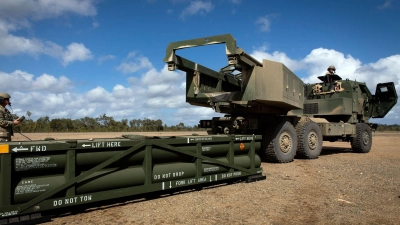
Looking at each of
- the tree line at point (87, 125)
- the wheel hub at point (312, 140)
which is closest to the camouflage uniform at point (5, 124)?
the wheel hub at point (312, 140)

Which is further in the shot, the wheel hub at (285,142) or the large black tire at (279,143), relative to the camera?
the wheel hub at (285,142)

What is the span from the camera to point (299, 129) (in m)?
9.69

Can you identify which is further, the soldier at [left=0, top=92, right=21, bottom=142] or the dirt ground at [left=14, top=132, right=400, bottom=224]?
the soldier at [left=0, top=92, right=21, bottom=142]

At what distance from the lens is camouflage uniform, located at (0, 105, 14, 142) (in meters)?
4.97

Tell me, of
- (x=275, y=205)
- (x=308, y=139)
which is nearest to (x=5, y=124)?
(x=275, y=205)

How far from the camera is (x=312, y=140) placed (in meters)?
10.1

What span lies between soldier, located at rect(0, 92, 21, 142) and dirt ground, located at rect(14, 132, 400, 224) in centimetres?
195

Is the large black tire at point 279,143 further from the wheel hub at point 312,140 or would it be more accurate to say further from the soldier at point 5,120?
the soldier at point 5,120

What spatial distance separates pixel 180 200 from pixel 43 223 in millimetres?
1956

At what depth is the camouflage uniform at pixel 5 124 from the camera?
4.97 metres

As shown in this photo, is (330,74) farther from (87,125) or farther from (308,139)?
(87,125)

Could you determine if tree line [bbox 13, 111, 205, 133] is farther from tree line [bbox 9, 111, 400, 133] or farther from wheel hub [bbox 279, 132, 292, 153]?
wheel hub [bbox 279, 132, 292, 153]

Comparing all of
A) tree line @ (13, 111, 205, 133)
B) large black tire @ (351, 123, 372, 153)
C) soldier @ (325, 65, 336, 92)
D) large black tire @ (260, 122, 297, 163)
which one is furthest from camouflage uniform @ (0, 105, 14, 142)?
tree line @ (13, 111, 205, 133)

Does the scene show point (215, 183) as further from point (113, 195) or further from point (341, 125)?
point (341, 125)
